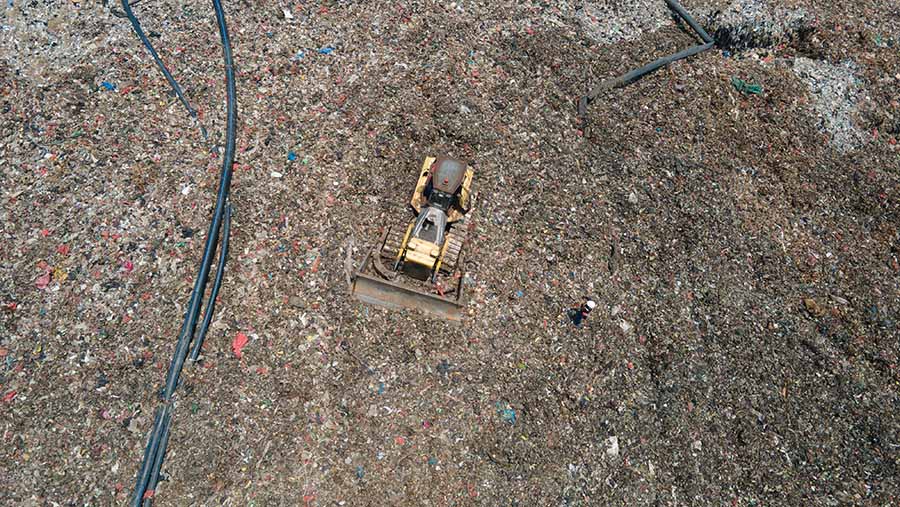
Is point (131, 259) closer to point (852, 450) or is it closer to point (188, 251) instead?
point (188, 251)

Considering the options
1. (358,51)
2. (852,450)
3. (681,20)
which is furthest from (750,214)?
(358,51)

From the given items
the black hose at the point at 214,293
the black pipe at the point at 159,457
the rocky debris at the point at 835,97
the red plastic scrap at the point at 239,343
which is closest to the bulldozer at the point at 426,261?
the red plastic scrap at the point at 239,343

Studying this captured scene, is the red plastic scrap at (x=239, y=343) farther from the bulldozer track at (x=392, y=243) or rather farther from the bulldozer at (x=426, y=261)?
the bulldozer track at (x=392, y=243)

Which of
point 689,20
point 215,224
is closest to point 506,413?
point 215,224

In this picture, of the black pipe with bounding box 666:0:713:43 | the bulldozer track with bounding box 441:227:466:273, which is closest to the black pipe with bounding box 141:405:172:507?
the bulldozer track with bounding box 441:227:466:273

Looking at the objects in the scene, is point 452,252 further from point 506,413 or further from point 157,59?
point 157,59
